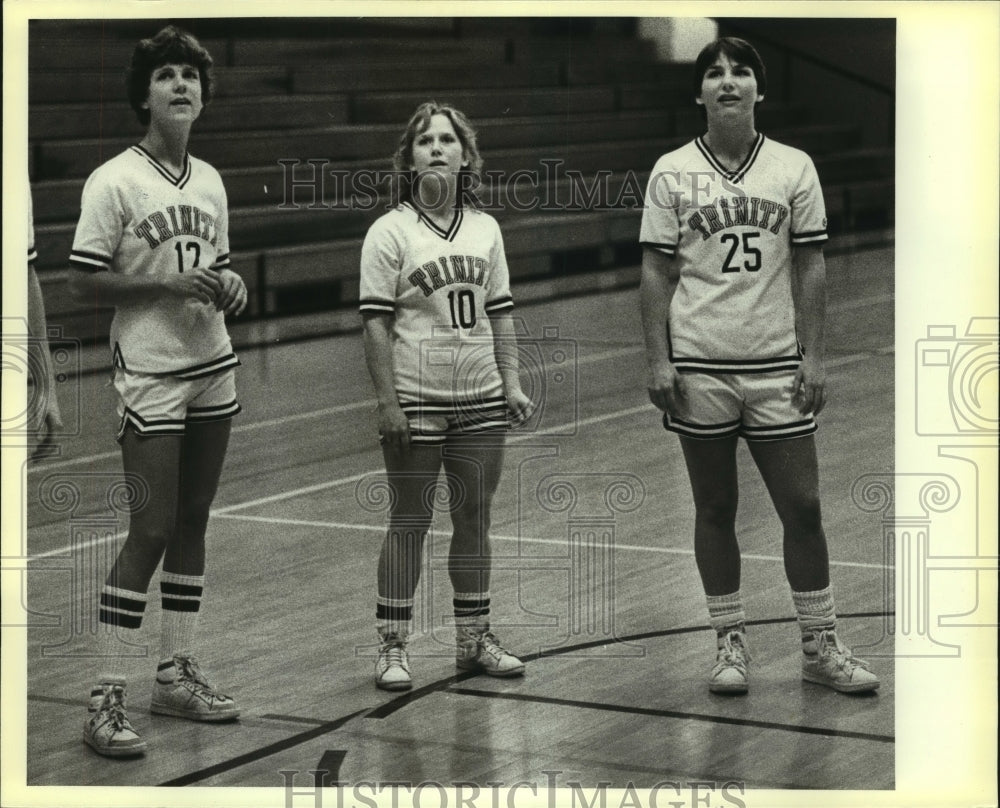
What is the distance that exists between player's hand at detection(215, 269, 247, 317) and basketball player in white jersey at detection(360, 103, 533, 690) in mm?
344

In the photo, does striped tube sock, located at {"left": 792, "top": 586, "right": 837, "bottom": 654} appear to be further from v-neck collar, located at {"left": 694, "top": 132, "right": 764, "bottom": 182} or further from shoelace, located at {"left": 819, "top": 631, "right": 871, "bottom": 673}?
v-neck collar, located at {"left": 694, "top": 132, "right": 764, "bottom": 182}

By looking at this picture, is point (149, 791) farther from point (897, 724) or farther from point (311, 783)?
point (897, 724)

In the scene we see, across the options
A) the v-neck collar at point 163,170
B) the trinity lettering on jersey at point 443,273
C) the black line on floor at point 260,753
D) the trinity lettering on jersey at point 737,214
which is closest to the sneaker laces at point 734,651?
the black line on floor at point 260,753

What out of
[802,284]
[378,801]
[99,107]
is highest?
[99,107]

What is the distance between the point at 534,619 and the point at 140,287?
158 cm

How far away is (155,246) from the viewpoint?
14.9 feet

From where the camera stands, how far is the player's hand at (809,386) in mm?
4789

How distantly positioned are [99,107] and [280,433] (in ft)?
9.58

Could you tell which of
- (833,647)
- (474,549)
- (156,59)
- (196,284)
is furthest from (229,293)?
(833,647)

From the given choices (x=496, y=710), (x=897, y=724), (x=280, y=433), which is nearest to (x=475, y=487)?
(x=496, y=710)

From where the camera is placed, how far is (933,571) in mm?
→ 4824

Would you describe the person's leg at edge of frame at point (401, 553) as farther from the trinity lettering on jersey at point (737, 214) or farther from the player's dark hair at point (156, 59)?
the player's dark hair at point (156, 59)

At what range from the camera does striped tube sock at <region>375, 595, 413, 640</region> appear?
16.4ft

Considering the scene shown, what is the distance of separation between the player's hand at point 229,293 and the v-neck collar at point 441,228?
504 mm
